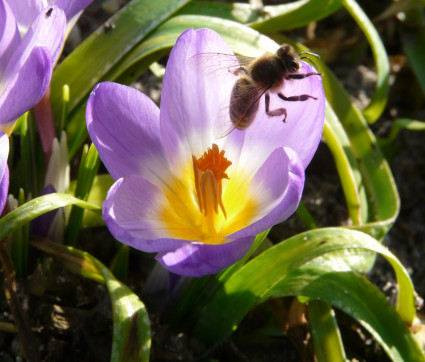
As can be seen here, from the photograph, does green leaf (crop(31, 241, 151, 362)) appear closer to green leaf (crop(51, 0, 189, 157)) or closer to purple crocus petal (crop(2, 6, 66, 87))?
green leaf (crop(51, 0, 189, 157))

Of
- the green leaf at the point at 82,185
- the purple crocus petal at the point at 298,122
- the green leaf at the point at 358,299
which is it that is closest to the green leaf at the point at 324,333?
the green leaf at the point at 358,299

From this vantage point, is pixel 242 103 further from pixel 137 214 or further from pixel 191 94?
pixel 137 214

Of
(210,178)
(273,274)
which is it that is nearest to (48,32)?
(210,178)

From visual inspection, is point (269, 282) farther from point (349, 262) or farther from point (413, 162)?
point (413, 162)

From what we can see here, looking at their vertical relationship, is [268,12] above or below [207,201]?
above

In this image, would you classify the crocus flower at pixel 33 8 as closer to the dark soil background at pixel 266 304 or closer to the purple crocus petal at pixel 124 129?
the purple crocus petal at pixel 124 129

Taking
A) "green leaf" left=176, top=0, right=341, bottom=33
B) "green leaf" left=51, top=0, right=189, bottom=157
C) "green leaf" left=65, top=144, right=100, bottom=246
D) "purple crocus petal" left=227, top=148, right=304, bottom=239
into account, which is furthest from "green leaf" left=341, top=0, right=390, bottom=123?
"green leaf" left=65, top=144, right=100, bottom=246

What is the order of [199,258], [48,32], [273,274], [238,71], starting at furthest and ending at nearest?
[273,274] → [238,71] → [48,32] → [199,258]
